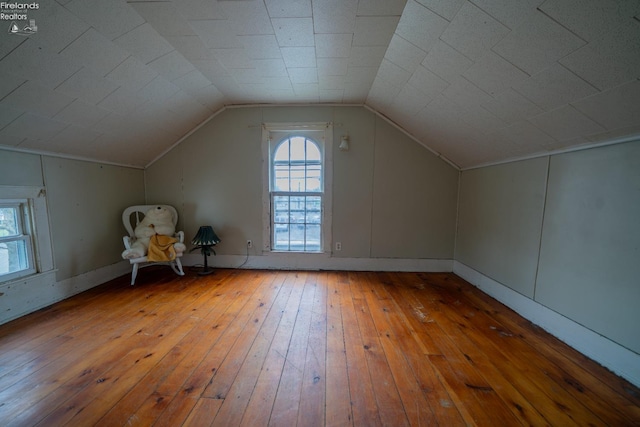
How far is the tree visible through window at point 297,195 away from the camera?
3.41m

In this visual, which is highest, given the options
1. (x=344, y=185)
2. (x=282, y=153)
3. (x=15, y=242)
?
(x=282, y=153)

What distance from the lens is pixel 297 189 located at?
3455 millimetres

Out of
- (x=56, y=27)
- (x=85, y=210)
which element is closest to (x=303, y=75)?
(x=56, y=27)

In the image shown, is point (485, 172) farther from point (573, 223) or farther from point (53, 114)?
point (53, 114)

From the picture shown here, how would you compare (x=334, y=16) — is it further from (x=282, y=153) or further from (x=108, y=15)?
(x=282, y=153)

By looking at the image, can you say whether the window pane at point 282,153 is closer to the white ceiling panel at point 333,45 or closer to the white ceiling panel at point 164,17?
the white ceiling panel at point 333,45

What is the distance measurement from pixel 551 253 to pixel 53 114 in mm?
4312

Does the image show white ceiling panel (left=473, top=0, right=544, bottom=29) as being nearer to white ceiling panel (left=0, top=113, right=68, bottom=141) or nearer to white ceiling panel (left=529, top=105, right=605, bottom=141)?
white ceiling panel (left=529, top=105, right=605, bottom=141)

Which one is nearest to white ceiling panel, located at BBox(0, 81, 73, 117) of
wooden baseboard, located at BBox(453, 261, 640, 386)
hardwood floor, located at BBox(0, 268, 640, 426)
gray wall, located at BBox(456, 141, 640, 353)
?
hardwood floor, located at BBox(0, 268, 640, 426)

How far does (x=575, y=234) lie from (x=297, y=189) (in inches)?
113

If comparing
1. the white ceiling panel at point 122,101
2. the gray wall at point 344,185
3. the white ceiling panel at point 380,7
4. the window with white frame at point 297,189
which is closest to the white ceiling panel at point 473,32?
the white ceiling panel at point 380,7

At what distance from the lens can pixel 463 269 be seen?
124 inches

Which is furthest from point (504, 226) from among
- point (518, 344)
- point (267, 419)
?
point (267, 419)

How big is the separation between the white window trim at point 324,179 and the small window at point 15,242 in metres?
2.29
